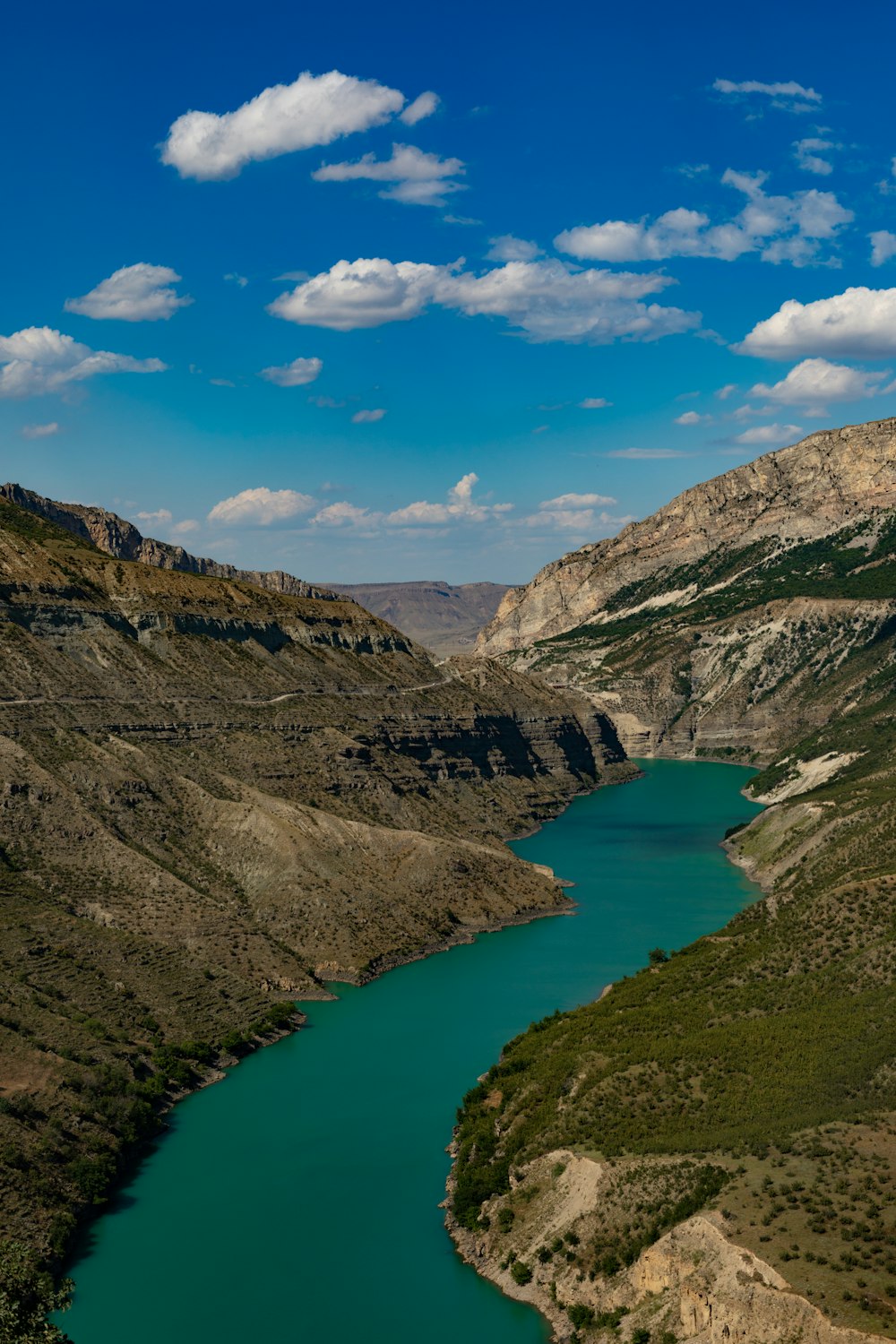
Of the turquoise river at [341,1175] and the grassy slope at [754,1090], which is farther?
the turquoise river at [341,1175]

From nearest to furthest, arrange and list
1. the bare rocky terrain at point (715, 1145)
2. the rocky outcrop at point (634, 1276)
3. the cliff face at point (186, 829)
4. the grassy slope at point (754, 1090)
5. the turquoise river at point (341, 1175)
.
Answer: the rocky outcrop at point (634, 1276)
the bare rocky terrain at point (715, 1145)
the grassy slope at point (754, 1090)
the turquoise river at point (341, 1175)
the cliff face at point (186, 829)

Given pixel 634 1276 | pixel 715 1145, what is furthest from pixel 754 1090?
pixel 634 1276

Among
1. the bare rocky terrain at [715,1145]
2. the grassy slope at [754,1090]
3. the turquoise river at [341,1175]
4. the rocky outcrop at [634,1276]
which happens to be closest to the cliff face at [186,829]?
the turquoise river at [341,1175]

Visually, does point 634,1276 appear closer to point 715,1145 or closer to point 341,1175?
point 715,1145

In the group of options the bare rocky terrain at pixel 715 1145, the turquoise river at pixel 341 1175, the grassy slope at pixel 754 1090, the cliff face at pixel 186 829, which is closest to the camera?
the bare rocky terrain at pixel 715 1145

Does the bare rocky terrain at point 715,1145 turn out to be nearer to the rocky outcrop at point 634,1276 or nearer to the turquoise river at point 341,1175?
the rocky outcrop at point 634,1276

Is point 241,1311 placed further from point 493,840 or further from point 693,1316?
point 493,840

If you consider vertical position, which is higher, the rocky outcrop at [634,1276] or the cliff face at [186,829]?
the cliff face at [186,829]
